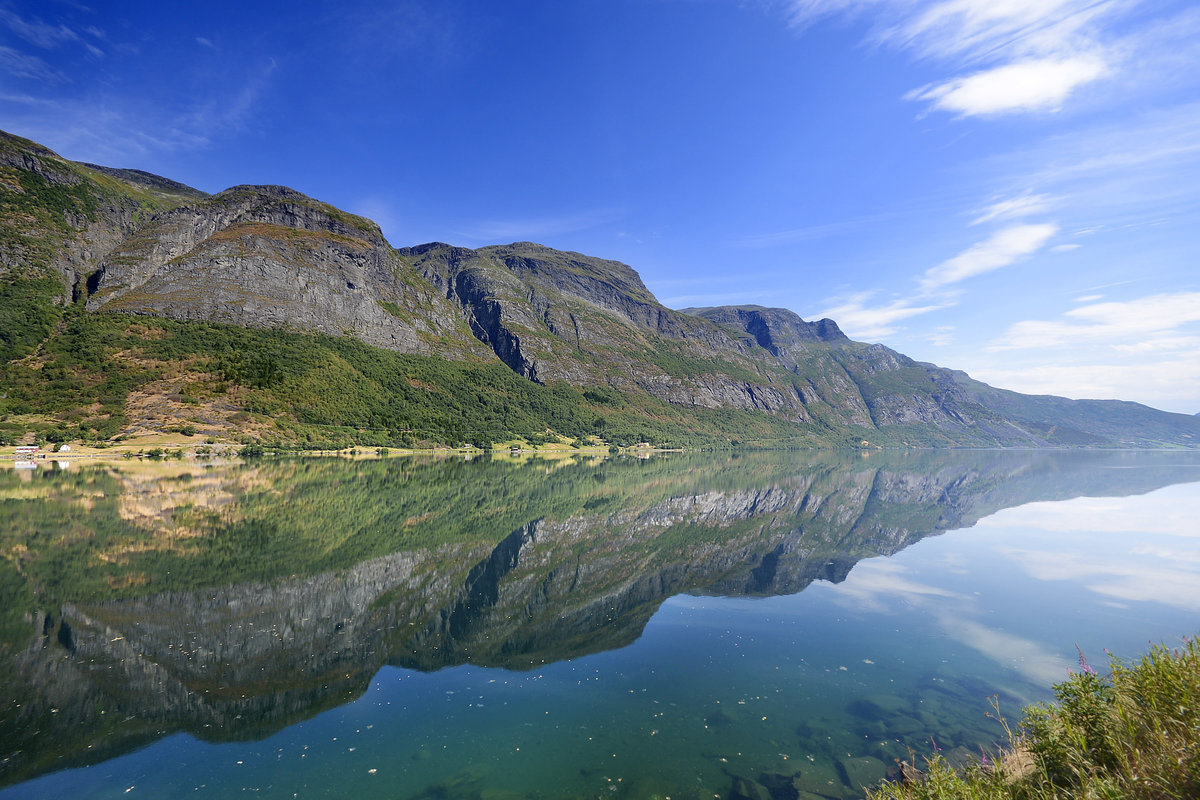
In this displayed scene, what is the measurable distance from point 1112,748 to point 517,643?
17.8 meters

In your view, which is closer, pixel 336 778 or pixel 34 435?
pixel 336 778

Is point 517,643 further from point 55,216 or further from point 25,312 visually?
point 55,216

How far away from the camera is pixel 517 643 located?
20.0 m

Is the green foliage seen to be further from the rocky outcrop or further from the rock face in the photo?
the rock face

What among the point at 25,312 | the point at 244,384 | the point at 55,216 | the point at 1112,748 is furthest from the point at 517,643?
the point at 55,216

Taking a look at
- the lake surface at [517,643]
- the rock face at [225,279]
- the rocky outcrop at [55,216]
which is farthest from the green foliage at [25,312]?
the lake surface at [517,643]

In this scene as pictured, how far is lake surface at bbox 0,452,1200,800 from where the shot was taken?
38.7 ft

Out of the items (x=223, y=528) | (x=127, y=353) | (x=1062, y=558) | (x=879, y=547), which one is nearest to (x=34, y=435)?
(x=127, y=353)

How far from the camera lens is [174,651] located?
1706 cm

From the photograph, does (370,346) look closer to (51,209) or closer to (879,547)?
(51,209)

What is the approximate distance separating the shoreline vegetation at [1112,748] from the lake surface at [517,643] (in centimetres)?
465

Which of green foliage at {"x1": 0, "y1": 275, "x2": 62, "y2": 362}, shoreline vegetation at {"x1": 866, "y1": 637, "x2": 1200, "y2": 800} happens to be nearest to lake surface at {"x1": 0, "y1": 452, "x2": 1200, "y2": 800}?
shoreline vegetation at {"x1": 866, "y1": 637, "x2": 1200, "y2": 800}

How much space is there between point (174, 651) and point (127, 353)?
138861 millimetres

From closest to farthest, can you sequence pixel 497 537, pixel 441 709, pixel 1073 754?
pixel 1073 754
pixel 441 709
pixel 497 537
